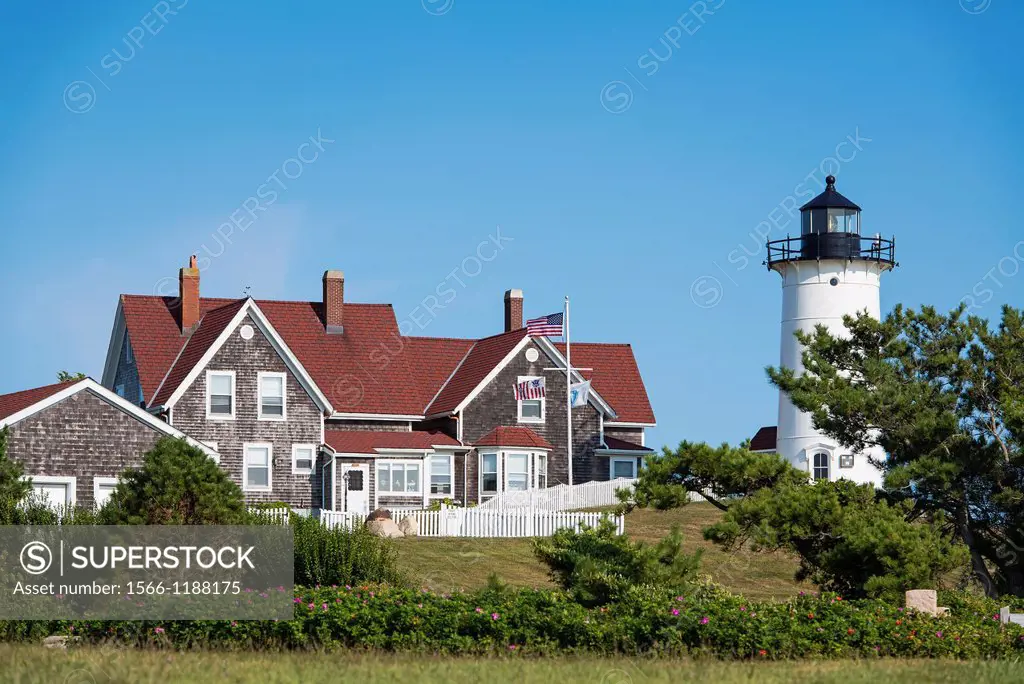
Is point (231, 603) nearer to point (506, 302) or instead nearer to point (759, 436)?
point (506, 302)

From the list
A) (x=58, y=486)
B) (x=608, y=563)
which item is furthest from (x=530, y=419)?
(x=608, y=563)

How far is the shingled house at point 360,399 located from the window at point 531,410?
0.05 m

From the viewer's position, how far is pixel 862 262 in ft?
153

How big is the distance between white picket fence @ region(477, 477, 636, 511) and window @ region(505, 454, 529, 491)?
258 cm

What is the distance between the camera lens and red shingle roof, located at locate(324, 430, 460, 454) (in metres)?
48.6

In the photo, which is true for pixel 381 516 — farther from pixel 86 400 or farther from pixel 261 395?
pixel 261 395

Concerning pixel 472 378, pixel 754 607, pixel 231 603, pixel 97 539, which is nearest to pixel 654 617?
pixel 754 607

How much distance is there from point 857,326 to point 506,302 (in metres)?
27.4

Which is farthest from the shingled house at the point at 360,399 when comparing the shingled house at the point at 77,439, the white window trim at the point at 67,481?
the white window trim at the point at 67,481

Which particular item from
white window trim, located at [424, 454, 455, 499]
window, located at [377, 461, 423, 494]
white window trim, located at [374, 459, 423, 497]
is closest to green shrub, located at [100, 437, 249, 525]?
white window trim, located at [374, 459, 423, 497]

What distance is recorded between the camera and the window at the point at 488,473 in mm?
51438

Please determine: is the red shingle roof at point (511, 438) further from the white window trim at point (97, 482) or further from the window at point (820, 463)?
the white window trim at point (97, 482)

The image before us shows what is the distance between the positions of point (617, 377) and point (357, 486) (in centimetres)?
1246

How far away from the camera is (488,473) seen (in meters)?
51.6
